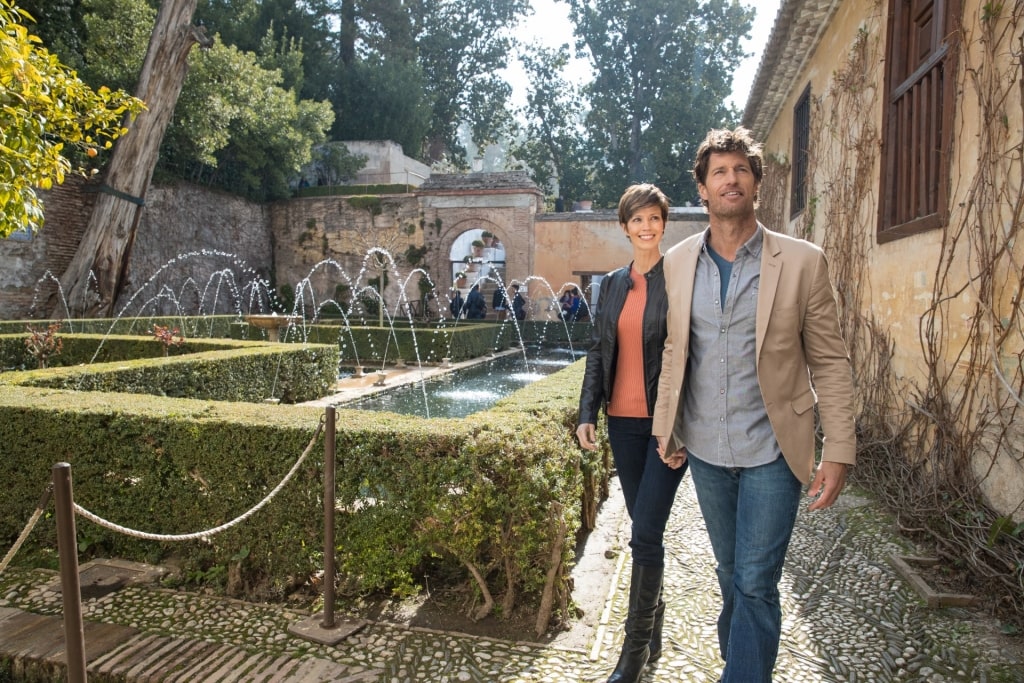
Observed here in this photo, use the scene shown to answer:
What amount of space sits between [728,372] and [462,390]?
25.9ft

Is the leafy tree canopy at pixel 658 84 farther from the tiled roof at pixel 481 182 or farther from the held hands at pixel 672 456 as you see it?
the held hands at pixel 672 456

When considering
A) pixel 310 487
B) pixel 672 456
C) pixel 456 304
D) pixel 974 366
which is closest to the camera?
pixel 672 456

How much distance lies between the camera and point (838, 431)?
5.95 feet

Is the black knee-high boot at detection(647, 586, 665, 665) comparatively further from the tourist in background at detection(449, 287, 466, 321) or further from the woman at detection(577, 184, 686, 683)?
the tourist in background at detection(449, 287, 466, 321)

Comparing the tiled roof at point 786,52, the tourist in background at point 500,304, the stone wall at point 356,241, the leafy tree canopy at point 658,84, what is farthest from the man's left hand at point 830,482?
the leafy tree canopy at point 658,84

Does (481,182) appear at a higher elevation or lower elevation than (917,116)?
higher

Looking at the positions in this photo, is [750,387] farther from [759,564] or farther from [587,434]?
[587,434]

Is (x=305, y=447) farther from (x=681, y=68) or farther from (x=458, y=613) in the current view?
(x=681, y=68)

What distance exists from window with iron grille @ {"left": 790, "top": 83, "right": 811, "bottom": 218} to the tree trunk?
1167 centimetres

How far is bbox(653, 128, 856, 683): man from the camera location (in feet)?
6.00

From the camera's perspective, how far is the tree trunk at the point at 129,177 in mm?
13484

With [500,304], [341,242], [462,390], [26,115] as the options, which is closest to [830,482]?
[26,115]

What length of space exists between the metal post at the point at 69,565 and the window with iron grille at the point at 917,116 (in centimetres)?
431

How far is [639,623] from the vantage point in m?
2.27
